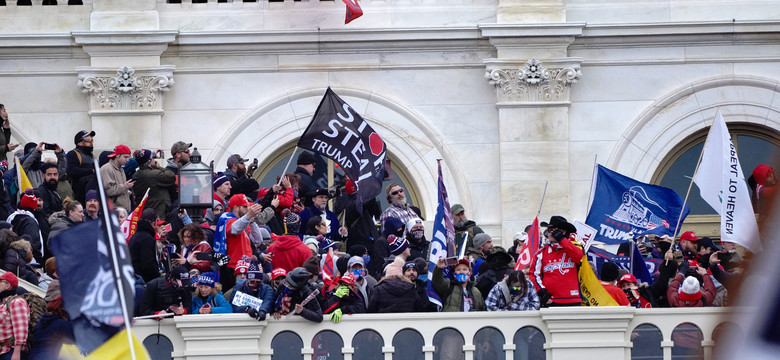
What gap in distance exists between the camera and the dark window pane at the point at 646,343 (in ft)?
44.1

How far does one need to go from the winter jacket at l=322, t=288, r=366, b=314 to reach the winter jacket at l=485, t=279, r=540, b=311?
1.27 m

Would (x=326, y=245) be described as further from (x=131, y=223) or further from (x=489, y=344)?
(x=489, y=344)

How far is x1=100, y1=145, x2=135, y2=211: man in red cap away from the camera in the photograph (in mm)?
16062

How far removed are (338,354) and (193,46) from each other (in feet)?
29.8

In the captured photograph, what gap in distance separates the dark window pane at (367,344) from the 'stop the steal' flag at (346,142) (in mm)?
3974

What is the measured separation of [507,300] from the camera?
1348 centimetres

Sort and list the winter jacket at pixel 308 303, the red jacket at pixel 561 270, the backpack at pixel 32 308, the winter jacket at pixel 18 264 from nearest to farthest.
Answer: the backpack at pixel 32 308
the winter jacket at pixel 308 303
the red jacket at pixel 561 270
the winter jacket at pixel 18 264

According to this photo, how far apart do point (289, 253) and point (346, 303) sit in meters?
0.98

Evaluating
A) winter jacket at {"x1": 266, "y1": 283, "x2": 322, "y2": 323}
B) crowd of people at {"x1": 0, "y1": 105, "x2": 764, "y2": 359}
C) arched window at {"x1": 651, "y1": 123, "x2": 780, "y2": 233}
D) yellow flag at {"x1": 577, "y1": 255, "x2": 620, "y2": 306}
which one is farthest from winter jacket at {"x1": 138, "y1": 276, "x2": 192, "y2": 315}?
arched window at {"x1": 651, "y1": 123, "x2": 780, "y2": 233}

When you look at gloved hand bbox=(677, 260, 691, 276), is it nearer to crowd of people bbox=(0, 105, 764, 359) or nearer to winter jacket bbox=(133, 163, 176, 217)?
crowd of people bbox=(0, 105, 764, 359)

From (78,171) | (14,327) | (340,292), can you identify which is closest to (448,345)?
(340,292)

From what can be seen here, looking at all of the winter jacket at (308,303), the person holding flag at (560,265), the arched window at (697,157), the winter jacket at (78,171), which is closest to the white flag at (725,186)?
the person holding flag at (560,265)

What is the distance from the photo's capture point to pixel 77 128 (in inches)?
816

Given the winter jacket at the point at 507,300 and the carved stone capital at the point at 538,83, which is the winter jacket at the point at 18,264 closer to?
the winter jacket at the point at 507,300
